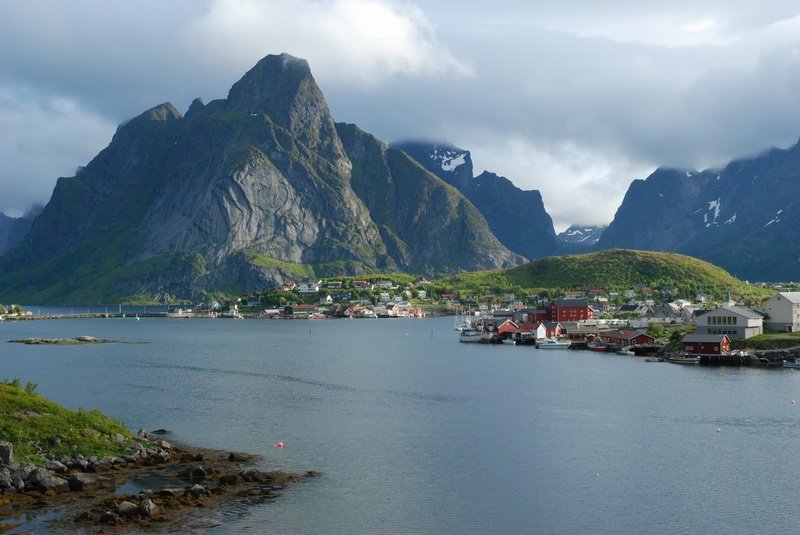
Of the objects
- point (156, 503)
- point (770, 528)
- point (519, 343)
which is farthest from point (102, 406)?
point (519, 343)

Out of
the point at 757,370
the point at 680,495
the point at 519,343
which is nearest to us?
the point at 680,495

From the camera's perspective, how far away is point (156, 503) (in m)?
34.0

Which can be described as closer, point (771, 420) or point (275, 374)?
point (771, 420)

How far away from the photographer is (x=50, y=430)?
4219cm

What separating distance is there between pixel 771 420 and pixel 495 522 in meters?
29.2

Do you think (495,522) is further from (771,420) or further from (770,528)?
(771,420)

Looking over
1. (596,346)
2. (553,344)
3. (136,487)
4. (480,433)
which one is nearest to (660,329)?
(596,346)

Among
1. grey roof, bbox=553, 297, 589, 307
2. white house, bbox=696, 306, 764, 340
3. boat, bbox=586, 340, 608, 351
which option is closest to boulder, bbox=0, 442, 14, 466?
white house, bbox=696, 306, 764, 340

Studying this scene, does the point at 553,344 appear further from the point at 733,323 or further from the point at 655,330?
the point at 733,323

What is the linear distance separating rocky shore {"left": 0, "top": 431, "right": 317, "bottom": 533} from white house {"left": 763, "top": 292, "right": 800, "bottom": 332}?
7828 cm

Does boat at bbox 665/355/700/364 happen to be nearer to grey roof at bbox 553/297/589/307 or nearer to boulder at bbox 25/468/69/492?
grey roof at bbox 553/297/589/307

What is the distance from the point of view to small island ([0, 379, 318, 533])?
32.9 meters

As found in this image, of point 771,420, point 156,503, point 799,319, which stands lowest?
point 156,503

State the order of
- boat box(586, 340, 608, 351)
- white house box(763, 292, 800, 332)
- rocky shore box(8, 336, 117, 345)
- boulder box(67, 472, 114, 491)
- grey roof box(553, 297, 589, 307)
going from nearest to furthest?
1. boulder box(67, 472, 114, 491)
2. white house box(763, 292, 800, 332)
3. boat box(586, 340, 608, 351)
4. rocky shore box(8, 336, 117, 345)
5. grey roof box(553, 297, 589, 307)
